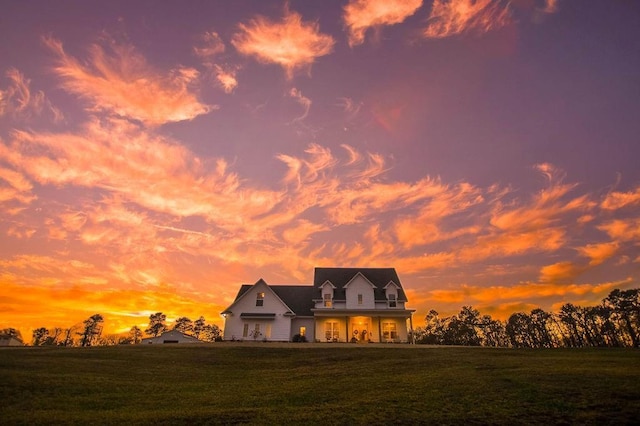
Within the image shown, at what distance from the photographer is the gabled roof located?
163 feet

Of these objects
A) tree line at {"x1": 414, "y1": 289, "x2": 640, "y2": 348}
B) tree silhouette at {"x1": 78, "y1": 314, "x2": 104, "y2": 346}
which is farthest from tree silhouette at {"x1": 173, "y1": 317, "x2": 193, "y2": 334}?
tree line at {"x1": 414, "y1": 289, "x2": 640, "y2": 348}

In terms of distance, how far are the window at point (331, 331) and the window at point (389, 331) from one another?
580cm

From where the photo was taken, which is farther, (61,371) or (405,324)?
(405,324)

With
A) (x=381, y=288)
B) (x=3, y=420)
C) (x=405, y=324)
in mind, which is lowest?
(x=3, y=420)

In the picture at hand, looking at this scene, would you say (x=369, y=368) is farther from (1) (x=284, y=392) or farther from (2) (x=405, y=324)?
(2) (x=405, y=324)

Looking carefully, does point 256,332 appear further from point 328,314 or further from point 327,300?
point 327,300

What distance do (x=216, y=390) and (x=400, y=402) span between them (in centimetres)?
960

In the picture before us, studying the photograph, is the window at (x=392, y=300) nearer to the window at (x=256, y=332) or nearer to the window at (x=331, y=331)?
the window at (x=331, y=331)

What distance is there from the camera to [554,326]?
8775 cm

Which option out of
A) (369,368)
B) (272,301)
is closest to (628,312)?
(272,301)

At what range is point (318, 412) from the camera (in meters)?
13.4

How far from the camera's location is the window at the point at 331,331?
4622 centimetres

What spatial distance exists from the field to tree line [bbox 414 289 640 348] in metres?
49.6

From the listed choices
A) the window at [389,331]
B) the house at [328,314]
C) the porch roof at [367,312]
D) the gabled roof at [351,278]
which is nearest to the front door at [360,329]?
the house at [328,314]
